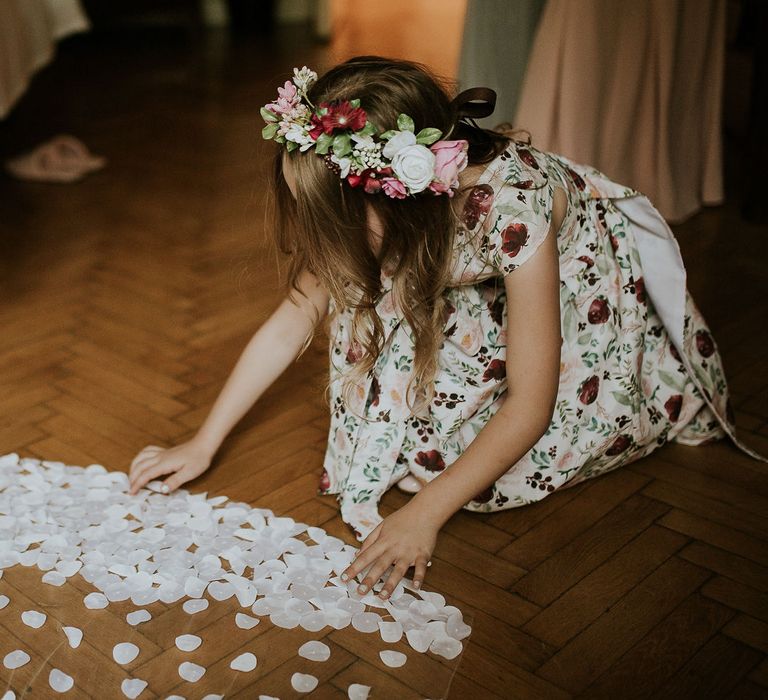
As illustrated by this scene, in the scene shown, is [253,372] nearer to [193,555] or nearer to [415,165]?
[193,555]

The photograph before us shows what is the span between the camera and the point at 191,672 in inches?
45.4

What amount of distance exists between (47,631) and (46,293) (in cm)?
121

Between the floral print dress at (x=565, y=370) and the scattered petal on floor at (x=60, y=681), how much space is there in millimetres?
437

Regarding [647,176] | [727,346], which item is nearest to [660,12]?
[647,176]

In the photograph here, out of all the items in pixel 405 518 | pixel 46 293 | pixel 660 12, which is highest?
pixel 660 12

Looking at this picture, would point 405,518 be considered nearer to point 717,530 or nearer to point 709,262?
point 717,530

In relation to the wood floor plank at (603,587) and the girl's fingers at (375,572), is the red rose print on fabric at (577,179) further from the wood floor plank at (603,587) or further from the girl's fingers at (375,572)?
the girl's fingers at (375,572)

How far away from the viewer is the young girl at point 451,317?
1.18 metres

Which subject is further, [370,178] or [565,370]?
[565,370]

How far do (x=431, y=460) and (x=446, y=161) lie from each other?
0.51m

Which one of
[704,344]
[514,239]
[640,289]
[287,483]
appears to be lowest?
[287,483]

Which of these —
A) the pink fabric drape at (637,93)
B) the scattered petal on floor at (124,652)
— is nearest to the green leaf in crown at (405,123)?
the scattered petal on floor at (124,652)

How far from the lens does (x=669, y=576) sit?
4.39 feet

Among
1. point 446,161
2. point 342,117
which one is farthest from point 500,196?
point 342,117
